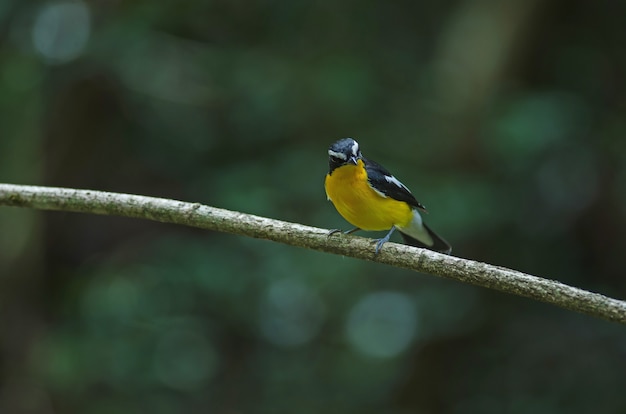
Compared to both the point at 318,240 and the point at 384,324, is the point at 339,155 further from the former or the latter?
the point at 384,324

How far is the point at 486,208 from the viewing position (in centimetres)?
632

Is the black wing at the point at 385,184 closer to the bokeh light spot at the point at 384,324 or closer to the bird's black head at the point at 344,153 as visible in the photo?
the bird's black head at the point at 344,153

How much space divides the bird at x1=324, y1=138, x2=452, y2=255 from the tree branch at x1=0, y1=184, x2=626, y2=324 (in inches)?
34.7

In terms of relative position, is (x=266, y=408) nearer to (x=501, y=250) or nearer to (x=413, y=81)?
(x=501, y=250)

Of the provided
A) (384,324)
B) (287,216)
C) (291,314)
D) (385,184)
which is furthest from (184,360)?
(385,184)

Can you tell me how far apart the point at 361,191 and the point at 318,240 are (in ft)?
4.12

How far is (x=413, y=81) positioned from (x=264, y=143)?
6.74 ft

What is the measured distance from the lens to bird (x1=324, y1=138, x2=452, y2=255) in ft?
14.4

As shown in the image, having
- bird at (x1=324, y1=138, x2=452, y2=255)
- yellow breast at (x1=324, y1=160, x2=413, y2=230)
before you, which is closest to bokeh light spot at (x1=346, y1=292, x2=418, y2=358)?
bird at (x1=324, y1=138, x2=452, y2=255)

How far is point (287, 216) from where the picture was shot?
6414 millimetres

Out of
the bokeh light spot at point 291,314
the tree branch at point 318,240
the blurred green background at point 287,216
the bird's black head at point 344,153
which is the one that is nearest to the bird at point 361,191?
the bird's black head at point 344,153

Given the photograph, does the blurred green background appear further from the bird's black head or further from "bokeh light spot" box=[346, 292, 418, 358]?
the bird's black head

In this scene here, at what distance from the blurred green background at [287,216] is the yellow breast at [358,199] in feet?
5.12

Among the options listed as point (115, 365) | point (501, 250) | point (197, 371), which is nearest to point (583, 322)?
point (501, 250)
